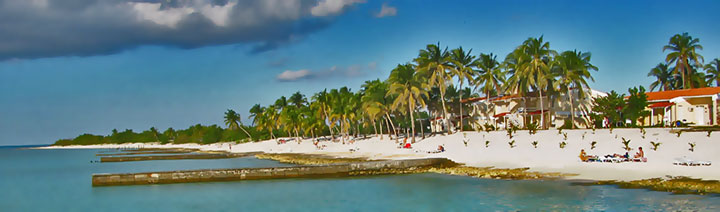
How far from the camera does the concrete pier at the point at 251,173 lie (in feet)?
108

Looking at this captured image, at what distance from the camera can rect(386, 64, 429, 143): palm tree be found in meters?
58.1

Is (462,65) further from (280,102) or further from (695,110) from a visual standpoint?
(280,102)

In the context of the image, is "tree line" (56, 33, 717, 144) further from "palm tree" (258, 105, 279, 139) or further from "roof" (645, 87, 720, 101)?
"palm tree" (258, 105, 279, 139)

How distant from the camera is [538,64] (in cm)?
5744

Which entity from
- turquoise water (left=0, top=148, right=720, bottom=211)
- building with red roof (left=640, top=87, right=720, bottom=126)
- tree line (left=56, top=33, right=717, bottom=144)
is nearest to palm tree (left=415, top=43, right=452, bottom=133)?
tree line (left=56, top=33, right=717, bottom=144)

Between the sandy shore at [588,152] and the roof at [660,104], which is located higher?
the roof at [660,104]

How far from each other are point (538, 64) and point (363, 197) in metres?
37.4

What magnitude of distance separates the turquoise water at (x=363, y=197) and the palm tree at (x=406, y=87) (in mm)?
24619

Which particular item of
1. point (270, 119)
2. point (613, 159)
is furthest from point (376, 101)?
point (270, 119)

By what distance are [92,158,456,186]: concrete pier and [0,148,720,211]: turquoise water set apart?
0.93 meters

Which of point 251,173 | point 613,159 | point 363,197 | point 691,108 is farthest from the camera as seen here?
point 691,108

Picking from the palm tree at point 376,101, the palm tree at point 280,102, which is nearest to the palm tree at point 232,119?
the palm tree at point 280,102

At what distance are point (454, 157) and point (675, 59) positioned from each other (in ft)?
158

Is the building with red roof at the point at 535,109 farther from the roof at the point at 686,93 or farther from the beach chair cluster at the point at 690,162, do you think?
the beach chair cluster at the point at 690,162
